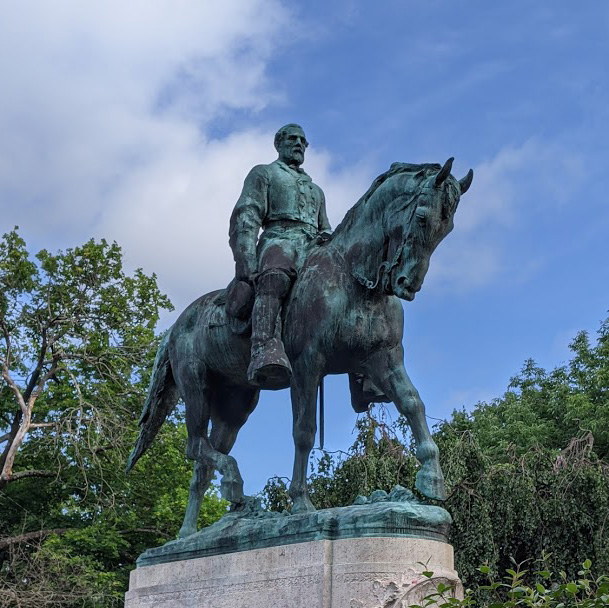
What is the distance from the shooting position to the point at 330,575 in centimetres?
654

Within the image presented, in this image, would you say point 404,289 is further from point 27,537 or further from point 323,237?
point 27,537

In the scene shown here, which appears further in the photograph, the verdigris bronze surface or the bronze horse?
the bronze horse

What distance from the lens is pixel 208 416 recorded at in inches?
336

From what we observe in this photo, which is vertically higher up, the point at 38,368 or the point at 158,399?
the point at 38,368

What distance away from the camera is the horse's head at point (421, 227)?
6.99 metres

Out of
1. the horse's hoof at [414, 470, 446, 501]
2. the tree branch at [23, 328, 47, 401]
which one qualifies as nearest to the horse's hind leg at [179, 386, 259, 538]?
the horse's hoof at [414, 470, 446, 501]

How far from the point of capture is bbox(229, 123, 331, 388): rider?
24.5ft

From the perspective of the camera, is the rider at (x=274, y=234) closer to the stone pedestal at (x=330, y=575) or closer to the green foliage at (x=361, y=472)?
the stone pedestal at (x=330, y=575)

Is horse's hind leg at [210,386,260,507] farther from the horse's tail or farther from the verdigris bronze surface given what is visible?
the verdigris bronze surface

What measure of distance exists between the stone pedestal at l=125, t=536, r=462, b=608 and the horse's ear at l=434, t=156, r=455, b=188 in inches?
91.0

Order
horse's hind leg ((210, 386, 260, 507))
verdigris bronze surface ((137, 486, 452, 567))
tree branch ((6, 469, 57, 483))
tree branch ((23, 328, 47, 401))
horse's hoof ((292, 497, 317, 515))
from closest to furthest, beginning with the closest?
1. verdigris bronze surface ((137, 486, 452, 567))
2. horse's hoof ((292, 497, 317, 515))
3. horse's hind leg ((210, 386, 260, 507))
4. tree branch ((6, 469, 57, 483))
5. tree branch ((23, 328, 47, 401))

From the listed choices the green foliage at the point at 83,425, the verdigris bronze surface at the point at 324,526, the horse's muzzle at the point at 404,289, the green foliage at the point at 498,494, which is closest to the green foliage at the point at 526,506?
the green foliage at the point at 498,494

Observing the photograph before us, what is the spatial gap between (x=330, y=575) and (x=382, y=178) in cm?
284

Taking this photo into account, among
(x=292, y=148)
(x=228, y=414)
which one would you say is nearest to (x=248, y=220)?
(x=292, y=148)
